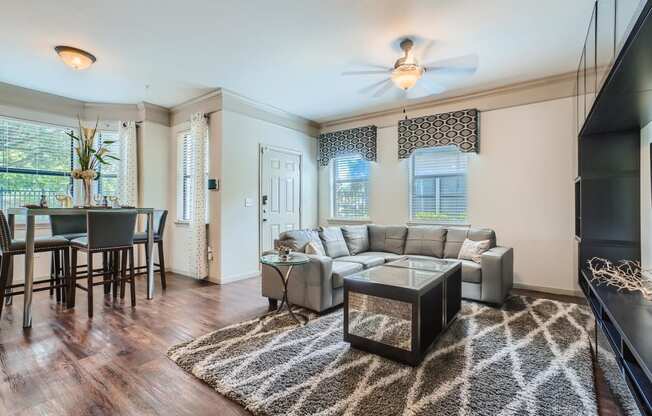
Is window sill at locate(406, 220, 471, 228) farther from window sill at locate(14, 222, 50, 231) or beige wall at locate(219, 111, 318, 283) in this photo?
window sill at locate(14, 222, 50, 231)

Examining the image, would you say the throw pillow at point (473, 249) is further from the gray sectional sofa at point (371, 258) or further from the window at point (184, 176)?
the window at point (184, 176)

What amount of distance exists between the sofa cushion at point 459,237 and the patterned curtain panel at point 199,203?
3.32 meters

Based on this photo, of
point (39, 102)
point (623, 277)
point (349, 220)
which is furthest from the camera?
point (349, 220)

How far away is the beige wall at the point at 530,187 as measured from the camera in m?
3.84

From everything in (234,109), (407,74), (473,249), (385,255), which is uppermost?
(234,109)

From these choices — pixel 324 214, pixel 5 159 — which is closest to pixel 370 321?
pixel 324 214

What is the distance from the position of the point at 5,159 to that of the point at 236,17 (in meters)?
3.81

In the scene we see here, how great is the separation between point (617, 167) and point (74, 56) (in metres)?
5.10

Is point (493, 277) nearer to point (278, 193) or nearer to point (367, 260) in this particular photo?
point (367, 260)

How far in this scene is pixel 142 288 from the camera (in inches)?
163

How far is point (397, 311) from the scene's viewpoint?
2.29 meters

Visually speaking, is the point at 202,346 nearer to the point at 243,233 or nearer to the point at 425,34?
the point at 243,233

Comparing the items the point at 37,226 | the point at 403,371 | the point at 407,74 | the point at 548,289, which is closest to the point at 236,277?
the point at 37,226

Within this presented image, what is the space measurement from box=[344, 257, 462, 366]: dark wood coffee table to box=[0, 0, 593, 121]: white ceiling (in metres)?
2.14
